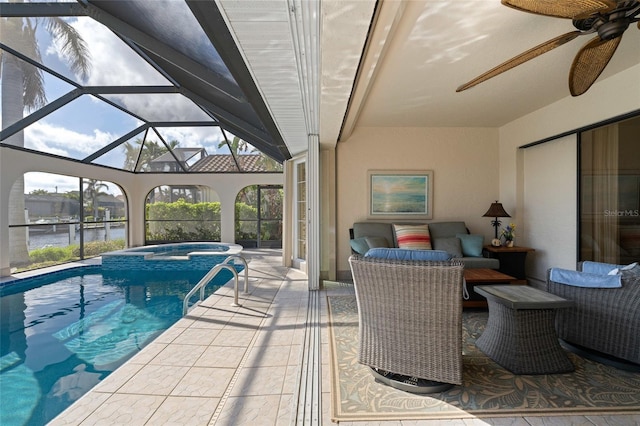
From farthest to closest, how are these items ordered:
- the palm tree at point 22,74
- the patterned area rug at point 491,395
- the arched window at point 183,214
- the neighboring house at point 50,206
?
the arched window at point 183,214 < the neighboring house at point 50,206 < the palm tree at point 22,74 < the patterned area rug at point 491,395

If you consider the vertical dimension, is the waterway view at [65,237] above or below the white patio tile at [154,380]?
above

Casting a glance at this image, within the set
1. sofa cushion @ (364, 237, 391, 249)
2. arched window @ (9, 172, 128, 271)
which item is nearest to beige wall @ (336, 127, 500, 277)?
sofa cushion @ (364, 237, 391, 249)

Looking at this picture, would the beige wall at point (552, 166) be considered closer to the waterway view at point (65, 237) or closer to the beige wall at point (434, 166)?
the beige wall at point (434, 166)

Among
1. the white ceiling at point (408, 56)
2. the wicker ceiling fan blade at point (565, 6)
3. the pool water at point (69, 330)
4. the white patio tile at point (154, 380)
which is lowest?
the pool water at point (69, 330)

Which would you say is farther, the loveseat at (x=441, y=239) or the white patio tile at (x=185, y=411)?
the loveseat at (x=441, y=239)

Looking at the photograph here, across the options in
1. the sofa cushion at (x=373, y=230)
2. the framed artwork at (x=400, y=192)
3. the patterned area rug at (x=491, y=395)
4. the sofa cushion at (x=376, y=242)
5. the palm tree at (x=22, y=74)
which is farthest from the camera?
the framed artwork at (x=400, y=192)

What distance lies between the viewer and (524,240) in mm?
5105

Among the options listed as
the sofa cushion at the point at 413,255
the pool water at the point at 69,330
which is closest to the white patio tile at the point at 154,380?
the pool water at the point at 69,330

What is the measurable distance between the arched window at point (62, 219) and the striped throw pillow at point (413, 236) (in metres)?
7.47

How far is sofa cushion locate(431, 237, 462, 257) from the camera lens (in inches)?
190

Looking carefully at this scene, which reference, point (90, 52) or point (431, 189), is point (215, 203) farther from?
point (431, 189)

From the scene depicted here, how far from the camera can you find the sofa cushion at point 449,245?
482 centimetres

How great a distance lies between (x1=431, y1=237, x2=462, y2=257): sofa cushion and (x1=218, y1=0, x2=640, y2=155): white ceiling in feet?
6.67

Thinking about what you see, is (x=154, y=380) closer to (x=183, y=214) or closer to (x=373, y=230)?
(x=373, y=230)
